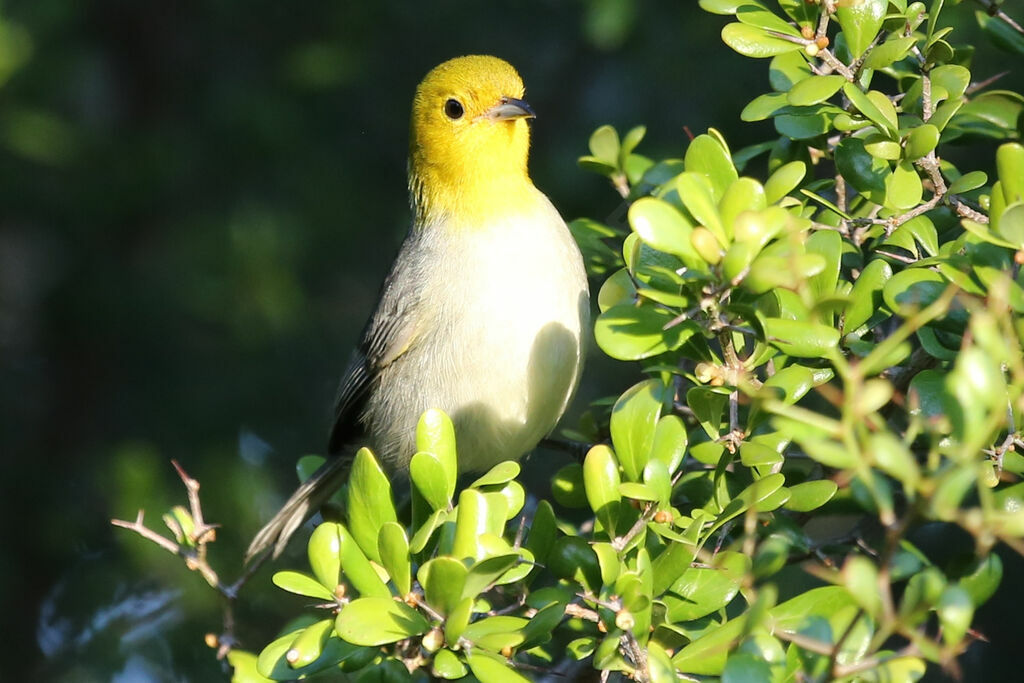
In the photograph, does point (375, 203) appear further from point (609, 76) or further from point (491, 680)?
point (491, 680)

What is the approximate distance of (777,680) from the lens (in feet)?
6.27

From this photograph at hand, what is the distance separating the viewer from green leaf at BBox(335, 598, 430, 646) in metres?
2.15

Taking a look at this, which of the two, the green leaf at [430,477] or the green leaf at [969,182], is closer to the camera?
the green leaf at [430,477]

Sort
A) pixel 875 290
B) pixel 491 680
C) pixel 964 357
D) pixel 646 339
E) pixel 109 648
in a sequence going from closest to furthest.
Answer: pixel 964 357 < pixel 491 680 < pixel 646 339 < pixel 875 290 < pixel 109 648

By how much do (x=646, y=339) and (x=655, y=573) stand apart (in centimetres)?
47

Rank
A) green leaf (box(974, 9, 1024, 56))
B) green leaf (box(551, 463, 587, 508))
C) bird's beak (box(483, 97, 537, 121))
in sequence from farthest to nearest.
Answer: bird's beak (box(483, 97, 537, 121)) < green leaf (box(551, 463, 587, 508)) < green leaf (box(974, 9, 1024, 56))

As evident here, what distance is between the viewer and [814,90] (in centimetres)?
251

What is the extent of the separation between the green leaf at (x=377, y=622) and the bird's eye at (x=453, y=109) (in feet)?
7.95

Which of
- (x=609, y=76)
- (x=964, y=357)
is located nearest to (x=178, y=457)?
(x=609, y=76)

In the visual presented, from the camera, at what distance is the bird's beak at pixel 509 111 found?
4.11 meters

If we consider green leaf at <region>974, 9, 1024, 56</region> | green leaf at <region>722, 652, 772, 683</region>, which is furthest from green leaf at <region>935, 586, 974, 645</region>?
green leaf at <region>974, 9, 1024, 56</region>

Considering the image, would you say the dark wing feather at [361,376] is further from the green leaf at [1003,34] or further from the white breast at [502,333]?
the green leaf at [1003,34]

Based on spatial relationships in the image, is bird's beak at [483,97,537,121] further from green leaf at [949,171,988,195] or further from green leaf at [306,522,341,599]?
green leaf at [306,522,341,599]

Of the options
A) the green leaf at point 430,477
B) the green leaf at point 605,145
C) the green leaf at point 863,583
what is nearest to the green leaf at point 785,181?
the green leaf at point 430,477
